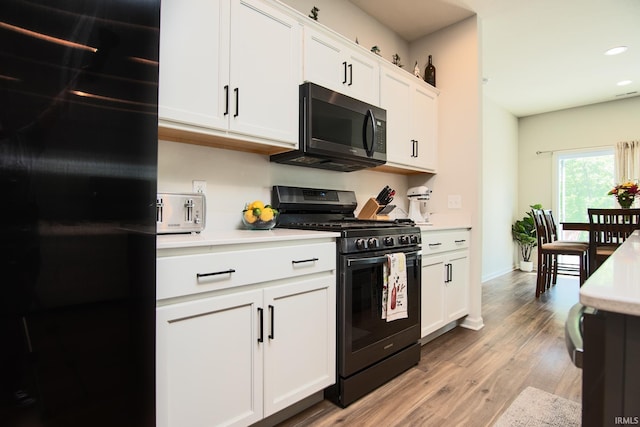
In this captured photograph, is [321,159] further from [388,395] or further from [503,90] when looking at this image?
[503,90]

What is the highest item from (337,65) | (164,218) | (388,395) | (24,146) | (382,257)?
(337,65)

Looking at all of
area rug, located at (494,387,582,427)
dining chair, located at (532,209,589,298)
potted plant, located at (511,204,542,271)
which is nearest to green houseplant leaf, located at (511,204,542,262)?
potted plant, located at (511,204,542,271)

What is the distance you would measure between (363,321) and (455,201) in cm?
174

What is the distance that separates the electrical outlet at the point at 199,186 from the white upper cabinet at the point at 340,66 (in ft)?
3.00

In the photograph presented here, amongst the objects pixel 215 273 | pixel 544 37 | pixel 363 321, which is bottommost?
pixel 363 321

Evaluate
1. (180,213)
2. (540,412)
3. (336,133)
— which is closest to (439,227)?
(336,133)

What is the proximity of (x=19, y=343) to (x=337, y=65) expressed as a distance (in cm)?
217

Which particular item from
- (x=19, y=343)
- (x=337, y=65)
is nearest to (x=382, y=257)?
(x=337, y=65)

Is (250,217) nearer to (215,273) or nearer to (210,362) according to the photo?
(215,273)

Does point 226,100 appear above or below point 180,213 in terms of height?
above

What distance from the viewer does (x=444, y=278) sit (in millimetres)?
2639

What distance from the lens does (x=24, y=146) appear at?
0.80 m

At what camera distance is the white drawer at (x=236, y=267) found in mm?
1210

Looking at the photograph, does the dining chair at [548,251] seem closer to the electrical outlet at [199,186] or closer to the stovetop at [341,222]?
the stovetop at [341,222]
